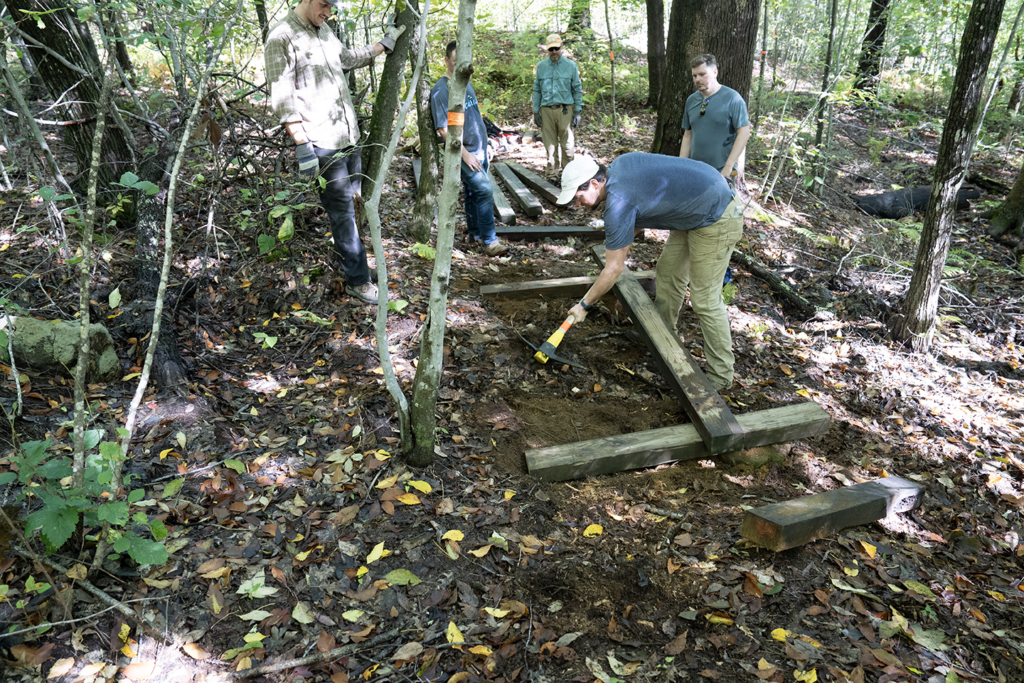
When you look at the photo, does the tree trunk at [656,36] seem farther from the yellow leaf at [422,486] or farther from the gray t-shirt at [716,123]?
the yellow leaf at [422,486]

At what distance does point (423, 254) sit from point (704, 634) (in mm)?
3663

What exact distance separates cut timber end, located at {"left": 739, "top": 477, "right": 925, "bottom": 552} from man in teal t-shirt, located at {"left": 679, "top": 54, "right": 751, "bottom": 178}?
114 inches

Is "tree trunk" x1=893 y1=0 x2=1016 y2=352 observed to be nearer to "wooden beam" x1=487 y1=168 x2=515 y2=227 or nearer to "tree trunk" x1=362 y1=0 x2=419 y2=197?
"wooden beam" x1=487 y1=168 x2=515 y2=227

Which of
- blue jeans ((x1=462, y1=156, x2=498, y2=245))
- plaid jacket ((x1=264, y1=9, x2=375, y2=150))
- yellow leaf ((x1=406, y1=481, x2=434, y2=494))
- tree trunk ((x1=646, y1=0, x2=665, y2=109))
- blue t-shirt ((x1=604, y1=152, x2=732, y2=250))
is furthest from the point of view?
tree trunk ((x1=646, y1=0, x2=665, y2=109))

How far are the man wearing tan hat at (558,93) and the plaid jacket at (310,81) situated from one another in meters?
4.40

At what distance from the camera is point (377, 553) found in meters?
2.56

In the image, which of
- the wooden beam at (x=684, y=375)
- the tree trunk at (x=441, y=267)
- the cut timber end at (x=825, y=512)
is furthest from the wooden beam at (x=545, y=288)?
the cut timber end at (x=825, y=512)

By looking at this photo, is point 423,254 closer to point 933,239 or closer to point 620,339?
point 620,339

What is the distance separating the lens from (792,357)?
4.64 m

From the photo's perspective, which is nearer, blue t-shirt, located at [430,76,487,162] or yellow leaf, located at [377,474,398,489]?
yellow leaf, located at [377,474,398,489]

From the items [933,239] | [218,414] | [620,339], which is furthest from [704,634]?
[933,239]

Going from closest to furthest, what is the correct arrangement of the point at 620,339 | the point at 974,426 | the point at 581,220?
the point at 974,426 → the point at 620,339 → the point at 581,220

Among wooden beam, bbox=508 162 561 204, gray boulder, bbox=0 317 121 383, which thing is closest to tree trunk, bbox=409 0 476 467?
gray boulder, bbox=0 317 121 383

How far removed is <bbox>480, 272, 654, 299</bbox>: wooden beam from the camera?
186 inches
